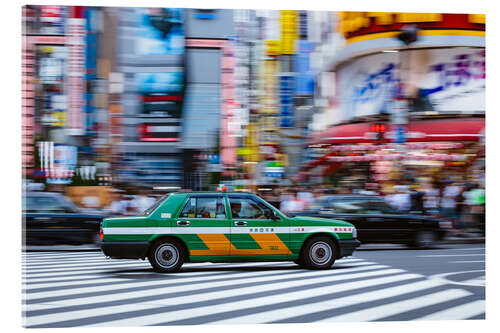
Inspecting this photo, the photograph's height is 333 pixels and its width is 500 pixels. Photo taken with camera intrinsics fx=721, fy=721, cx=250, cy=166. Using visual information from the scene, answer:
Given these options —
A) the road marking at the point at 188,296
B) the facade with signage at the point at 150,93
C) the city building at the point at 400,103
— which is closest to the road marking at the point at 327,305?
the road marking at the point at 188,296

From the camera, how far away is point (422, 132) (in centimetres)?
1048

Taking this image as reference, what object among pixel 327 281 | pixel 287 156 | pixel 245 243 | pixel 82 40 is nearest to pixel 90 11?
pixel 82 40

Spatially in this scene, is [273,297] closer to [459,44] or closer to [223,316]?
[223,316]

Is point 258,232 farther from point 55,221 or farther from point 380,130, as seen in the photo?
point 55,221

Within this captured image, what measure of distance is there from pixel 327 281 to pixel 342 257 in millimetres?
890

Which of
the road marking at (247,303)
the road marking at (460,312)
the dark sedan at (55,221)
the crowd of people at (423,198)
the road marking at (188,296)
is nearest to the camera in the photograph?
the road marking at (247,303)

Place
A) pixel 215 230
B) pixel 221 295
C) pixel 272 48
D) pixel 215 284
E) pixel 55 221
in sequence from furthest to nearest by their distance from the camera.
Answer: pixel 215 230 → pixel 272 48 → pixel 215 284 → pixel 55 221 → pixel 221 295

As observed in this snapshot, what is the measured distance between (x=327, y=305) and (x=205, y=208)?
8.15 ft

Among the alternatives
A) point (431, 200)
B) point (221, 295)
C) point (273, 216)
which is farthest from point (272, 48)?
point (221, 295)

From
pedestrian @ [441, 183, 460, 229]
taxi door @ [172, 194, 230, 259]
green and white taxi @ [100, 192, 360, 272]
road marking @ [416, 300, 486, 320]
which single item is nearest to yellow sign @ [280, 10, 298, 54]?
green and white taxi @ [100, 192, 360, 272]

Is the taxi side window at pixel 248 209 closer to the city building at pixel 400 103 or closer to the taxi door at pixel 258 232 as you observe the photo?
the taxi door at pixel 258 232

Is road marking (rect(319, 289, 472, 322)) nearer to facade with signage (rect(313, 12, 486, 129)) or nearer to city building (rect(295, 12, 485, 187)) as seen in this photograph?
city building (rect(295, 12, 485, 187))

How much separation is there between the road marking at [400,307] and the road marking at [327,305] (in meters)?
0.23

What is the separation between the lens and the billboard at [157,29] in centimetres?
972
